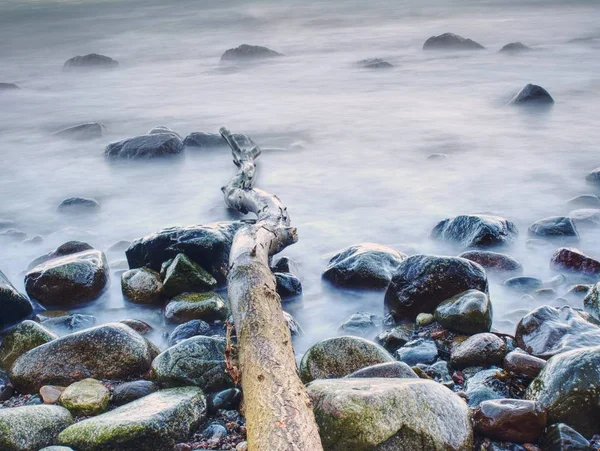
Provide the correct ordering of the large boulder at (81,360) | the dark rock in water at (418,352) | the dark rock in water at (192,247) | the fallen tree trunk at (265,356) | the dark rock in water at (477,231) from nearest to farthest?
the fallen tree trunk at (265,356) → the large boulder at (81,360) → the dark rock in water at (418,352) → the dark rock in water at (192,247) → the dark rock in water at (477,231)

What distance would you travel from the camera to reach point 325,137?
1179cm

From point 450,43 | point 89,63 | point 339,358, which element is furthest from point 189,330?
point 89,63

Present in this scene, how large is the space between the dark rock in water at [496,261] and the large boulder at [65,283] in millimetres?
3067

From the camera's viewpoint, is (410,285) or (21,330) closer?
(21,330)

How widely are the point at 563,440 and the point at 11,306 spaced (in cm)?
374

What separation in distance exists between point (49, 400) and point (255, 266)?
4.42ft

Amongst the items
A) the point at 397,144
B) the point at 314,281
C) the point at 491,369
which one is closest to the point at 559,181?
the point at 397,144

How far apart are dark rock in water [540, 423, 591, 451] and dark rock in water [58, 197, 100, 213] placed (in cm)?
623

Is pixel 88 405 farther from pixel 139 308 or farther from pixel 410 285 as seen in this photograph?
pixel 410 285

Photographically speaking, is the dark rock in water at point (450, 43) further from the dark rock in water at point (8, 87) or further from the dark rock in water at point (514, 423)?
the dark rock in water at point (514, 423)

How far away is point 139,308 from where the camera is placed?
5035 mm

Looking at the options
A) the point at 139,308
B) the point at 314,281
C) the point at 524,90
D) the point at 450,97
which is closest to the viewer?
the point at 139,308

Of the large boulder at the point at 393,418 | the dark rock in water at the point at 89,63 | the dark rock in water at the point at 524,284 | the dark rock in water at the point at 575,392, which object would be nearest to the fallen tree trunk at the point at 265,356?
the large boulder at the point at 393,418

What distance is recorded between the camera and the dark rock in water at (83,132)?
12.3 m
